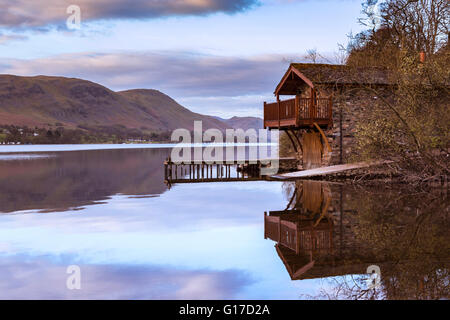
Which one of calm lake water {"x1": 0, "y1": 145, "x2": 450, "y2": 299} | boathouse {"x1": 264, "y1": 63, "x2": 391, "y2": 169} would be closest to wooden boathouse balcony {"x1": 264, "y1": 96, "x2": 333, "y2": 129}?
boathouse {"x1": 264, "y1": 63, "x2": 391, "y2": 169}

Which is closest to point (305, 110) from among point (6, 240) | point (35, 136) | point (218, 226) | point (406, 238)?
point (218, 226)

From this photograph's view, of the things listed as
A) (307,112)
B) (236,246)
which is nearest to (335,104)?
(307,112)

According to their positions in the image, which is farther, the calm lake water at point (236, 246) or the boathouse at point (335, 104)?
the boathouse at point (335, 104)

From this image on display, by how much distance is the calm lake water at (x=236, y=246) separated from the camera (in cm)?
753

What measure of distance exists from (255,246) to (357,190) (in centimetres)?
1049

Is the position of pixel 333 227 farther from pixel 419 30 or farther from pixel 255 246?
pixel 419 30

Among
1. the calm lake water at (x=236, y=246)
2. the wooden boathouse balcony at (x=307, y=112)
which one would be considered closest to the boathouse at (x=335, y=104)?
the wooden boathouse balcony at (x=307, y=112)

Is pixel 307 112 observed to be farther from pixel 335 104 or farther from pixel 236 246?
pixel 236 246

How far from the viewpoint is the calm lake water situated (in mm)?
7531

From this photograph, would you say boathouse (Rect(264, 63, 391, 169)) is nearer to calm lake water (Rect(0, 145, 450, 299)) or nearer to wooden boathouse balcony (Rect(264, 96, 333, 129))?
wooden boathouse balcony (Rect(264, 96, 333, 129))

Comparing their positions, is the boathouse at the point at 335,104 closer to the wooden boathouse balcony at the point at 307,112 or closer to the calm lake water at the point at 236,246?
the wooden boathouse balcony at the point at 307,112

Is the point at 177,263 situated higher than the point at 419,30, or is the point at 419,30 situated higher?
the point at 419,30

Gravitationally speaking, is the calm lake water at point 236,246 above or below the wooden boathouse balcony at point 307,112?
below

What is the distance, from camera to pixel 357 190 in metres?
19.9
